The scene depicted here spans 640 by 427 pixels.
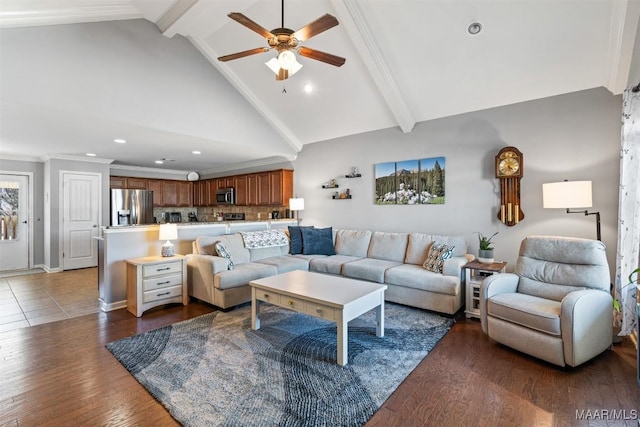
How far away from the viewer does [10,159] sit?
5.99 meters

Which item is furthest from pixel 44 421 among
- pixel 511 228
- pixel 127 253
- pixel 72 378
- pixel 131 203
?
pixel 131 203

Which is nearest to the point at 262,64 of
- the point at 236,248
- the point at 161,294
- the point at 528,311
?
the point at 236,248

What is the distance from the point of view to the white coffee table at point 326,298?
2.48 metres

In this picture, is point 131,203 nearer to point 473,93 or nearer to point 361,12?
Answer: point 361,12

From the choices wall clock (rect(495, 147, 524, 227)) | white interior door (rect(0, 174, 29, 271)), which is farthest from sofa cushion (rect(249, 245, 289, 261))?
white interior door (rect(0, 174, 29, 271))

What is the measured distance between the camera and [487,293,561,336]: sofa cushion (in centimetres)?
239

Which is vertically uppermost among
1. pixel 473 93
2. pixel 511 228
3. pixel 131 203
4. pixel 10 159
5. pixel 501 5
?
pixel 501 5

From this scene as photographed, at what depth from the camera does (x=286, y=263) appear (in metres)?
4.43

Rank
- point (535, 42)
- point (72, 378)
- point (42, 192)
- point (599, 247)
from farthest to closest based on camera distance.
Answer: point (42, 192), point (535, 42), point (599, 247), point (72, 378)

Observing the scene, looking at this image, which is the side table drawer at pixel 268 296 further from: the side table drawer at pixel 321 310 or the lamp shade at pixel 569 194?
the lamp shade at pixel 569 194

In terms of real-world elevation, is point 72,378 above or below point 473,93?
below

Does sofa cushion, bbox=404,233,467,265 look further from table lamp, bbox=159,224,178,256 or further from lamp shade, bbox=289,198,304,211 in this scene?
table lamp, bbox=159,224,178,256

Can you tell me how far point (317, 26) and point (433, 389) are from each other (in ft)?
9.32

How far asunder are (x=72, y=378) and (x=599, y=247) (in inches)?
182
